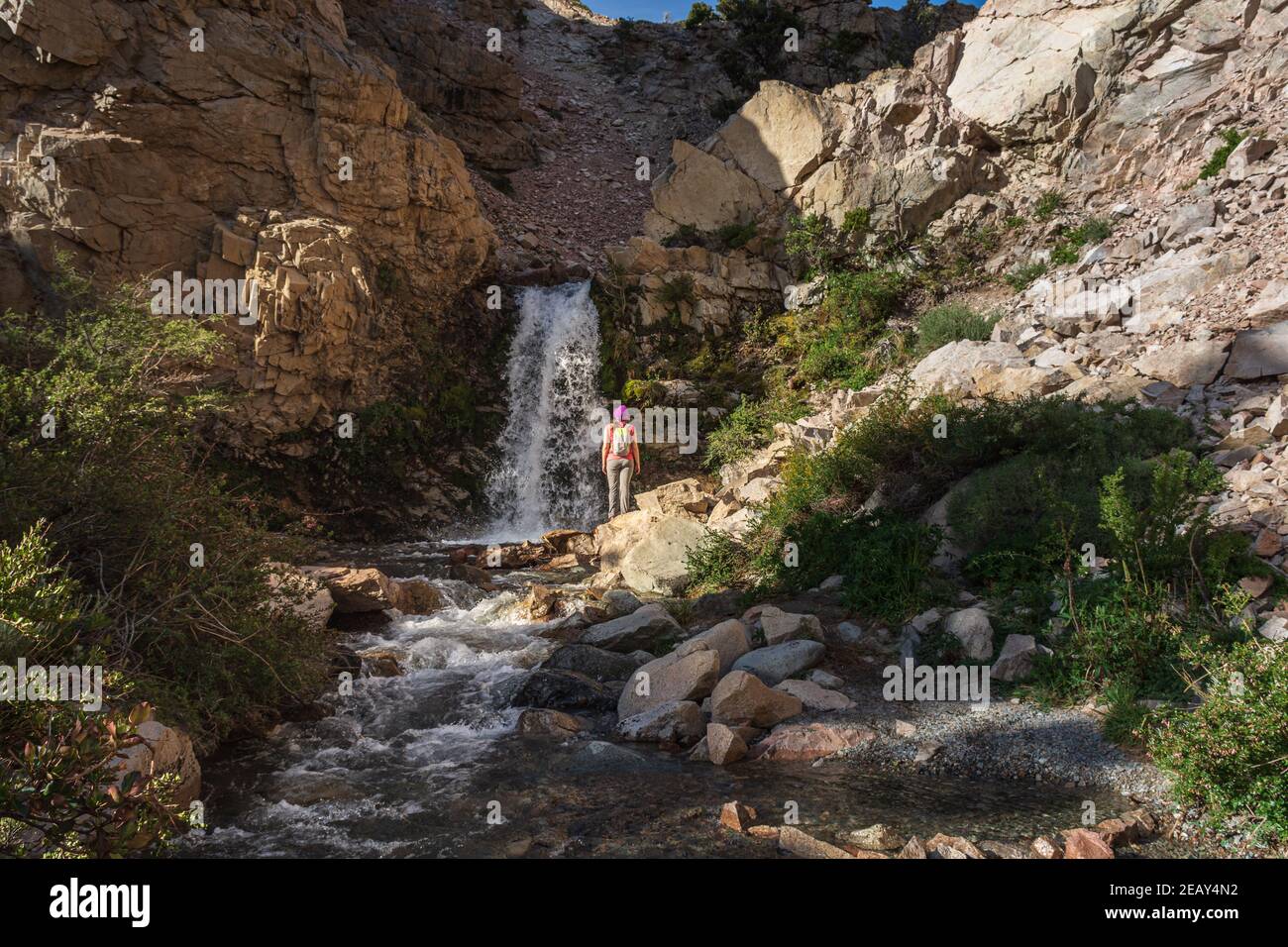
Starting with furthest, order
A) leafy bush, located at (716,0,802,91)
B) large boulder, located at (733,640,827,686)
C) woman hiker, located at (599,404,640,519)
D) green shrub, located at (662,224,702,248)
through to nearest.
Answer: leafy bush, located at (716,0,802,91)
green shrub, located at (662,224,702,248)
woman hiker, located at (599,404,640,519)
large boulder, located at (733,640,827,686)

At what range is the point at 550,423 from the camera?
15.0 m

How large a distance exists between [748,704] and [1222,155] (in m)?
12.3

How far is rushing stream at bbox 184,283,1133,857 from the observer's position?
4.10m

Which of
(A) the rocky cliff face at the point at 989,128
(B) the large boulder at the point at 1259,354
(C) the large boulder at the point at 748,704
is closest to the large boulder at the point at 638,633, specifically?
(C) the large boulder at the point at 748,704

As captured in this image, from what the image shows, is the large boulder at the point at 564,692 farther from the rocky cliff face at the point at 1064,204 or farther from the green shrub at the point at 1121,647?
the rocky cliff face at the point at 1064,204

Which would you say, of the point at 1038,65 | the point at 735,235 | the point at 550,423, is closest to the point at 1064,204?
the point at 1038,65

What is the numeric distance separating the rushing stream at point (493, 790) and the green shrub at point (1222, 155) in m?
11.7

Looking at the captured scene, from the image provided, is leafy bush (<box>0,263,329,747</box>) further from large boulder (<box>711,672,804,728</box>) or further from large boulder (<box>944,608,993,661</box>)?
large boulder (<box>944,608,993,661</box>)

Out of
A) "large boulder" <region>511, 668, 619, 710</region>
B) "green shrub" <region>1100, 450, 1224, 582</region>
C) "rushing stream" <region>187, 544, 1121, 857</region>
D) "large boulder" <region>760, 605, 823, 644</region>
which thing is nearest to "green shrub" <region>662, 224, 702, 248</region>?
"large boulder" <region>760, 605, 823, 644</region>

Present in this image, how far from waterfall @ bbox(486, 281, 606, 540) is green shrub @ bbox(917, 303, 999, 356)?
235 inches

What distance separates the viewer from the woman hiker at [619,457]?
1143cm

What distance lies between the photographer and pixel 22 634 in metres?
3.38

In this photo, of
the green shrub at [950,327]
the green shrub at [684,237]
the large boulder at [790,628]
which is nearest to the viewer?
the large boulder at [790,628]
